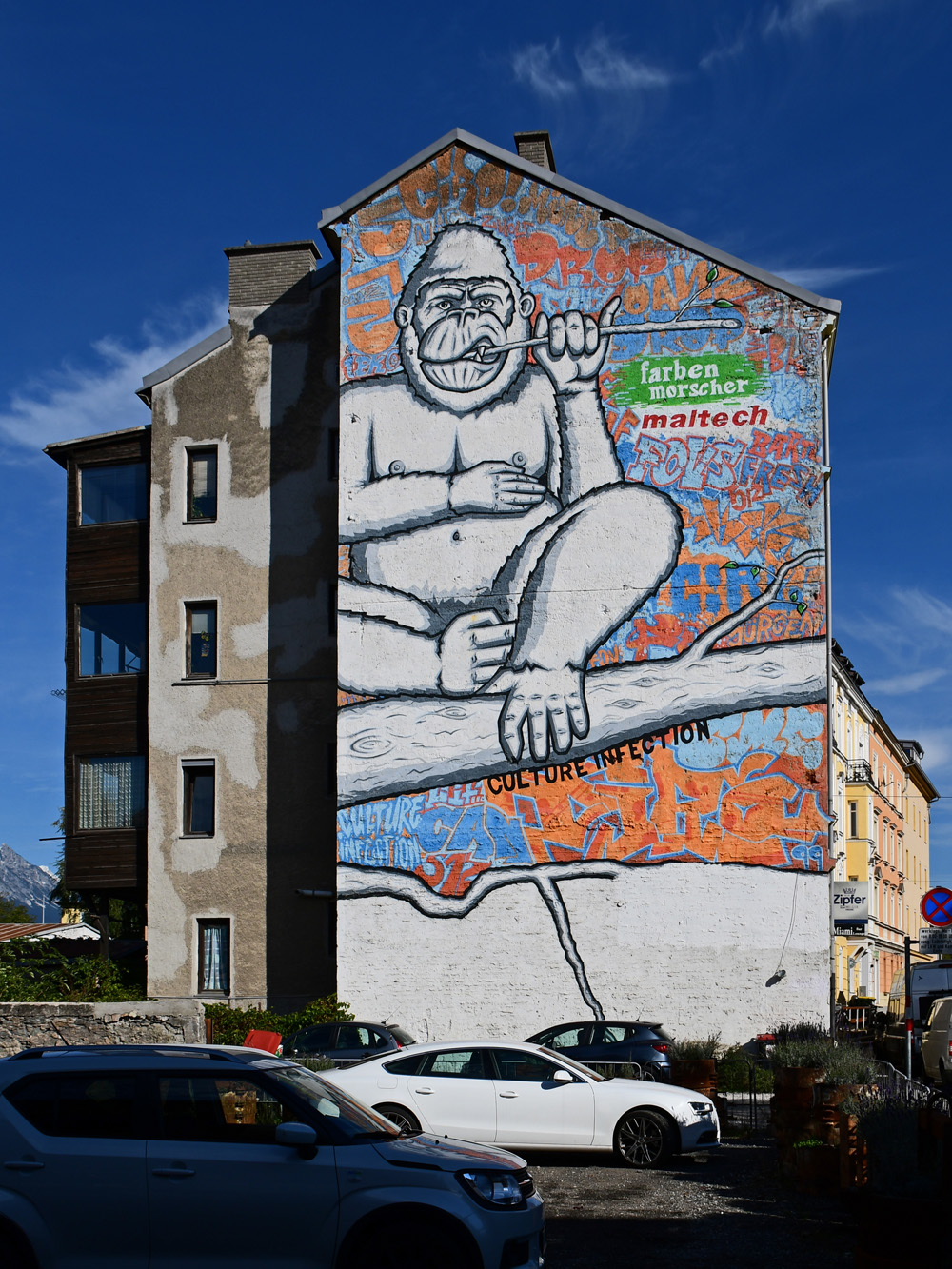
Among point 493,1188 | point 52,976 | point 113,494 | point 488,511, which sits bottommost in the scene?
point 52,976

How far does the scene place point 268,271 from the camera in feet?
105

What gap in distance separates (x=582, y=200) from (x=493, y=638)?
378 inches

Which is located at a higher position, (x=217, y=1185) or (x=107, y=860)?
(x=107, y=860)

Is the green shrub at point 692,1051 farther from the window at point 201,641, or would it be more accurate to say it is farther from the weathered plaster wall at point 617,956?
the window at point 201,641

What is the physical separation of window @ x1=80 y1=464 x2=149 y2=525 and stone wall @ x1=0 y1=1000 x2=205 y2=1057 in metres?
13.2

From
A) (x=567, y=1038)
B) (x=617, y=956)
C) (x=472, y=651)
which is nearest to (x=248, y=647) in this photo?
(x=472, y=651)

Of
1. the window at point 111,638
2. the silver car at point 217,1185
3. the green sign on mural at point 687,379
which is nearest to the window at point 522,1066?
the silver car at point 217,1185

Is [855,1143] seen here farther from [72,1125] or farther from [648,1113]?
[72,1125]

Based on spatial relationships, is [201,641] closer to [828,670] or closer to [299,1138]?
[828,670]

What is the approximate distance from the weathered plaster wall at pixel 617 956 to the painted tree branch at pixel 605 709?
2.57 metres

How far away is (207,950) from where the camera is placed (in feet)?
96.4

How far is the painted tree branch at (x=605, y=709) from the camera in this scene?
86.7 feet

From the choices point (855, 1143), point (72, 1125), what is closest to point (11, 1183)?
point (72, 1125)

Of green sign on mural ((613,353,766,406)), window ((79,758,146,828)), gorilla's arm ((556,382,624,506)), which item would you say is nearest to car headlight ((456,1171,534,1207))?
gorilla's arm ((556,382,624,506))
